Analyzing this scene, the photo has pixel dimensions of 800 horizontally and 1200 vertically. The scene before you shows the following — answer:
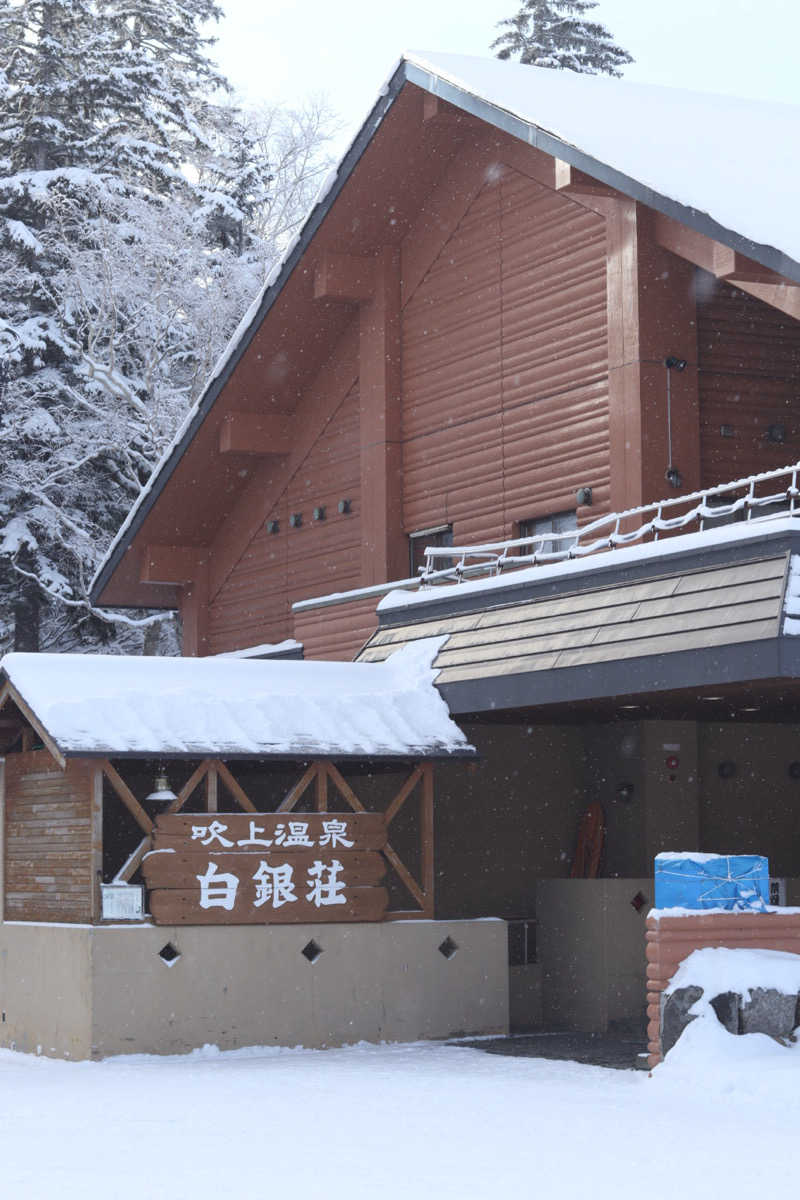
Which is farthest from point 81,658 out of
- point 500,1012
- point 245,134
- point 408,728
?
point 245,134

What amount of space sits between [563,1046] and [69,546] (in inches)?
822

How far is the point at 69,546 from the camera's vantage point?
34.9 metres

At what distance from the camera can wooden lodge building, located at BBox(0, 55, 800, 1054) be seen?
15453 millimetres

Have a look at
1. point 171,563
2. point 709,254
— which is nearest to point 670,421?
point 709,254

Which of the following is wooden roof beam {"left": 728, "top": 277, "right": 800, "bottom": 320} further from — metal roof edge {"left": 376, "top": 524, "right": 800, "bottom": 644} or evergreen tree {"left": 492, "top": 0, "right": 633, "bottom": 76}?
evergreen tree {"left": 492, "top": 0, "right": 633, "bottom": 76}

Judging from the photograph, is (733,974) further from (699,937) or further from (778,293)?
(778,293)

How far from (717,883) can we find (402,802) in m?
4.23

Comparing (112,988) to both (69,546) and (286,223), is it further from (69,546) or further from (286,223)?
(286,223)

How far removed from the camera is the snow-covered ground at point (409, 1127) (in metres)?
9.29

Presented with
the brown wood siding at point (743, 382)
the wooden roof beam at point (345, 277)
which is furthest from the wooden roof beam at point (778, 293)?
the wooden roof beam at point (345, 277)

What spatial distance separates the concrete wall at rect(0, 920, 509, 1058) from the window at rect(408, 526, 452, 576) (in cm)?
580

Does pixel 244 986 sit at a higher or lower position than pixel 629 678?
lower

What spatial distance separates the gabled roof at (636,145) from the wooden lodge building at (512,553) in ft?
0.18

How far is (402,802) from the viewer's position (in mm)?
17234
